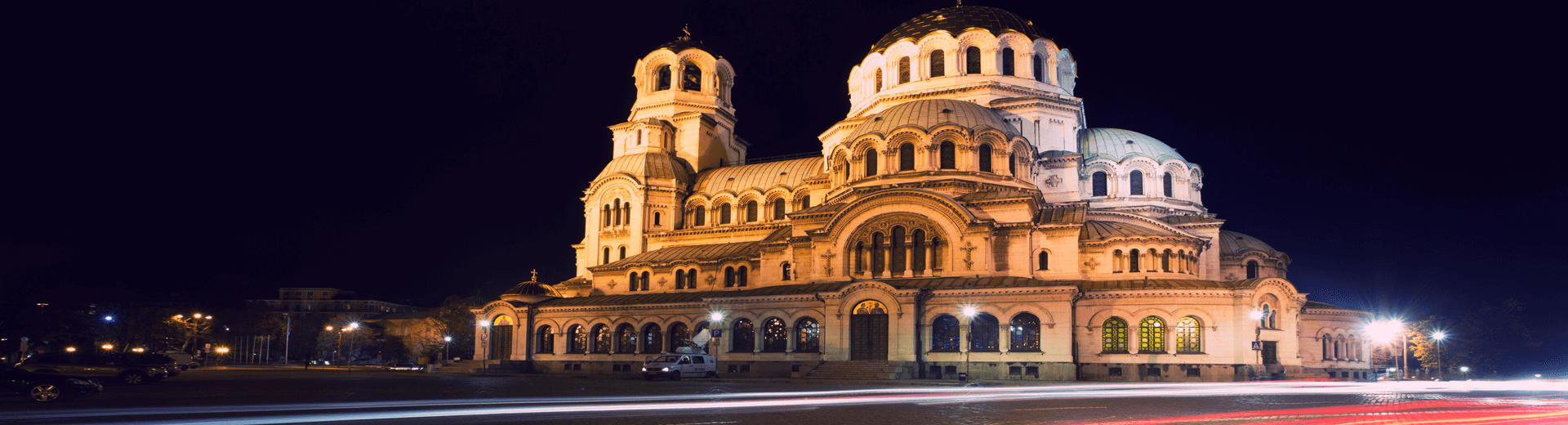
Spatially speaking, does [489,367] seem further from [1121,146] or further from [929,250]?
[1121,146]

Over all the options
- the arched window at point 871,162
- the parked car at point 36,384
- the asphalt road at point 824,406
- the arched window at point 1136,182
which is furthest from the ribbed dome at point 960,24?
the parked car at point 36,384

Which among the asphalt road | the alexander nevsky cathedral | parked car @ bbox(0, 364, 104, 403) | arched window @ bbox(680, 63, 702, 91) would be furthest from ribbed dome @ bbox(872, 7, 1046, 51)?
parked car @ bbox(0, 364, 104, 403)

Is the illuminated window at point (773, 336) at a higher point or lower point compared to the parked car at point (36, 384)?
higher

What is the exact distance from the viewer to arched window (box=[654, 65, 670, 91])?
63.2 m

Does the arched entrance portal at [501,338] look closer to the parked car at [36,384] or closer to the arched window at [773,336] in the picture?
the arched window at [773,336]

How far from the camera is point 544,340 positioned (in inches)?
2104

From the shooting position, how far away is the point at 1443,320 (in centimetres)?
5388

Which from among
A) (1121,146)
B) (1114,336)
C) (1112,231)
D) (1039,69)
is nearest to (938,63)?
(1039,69)

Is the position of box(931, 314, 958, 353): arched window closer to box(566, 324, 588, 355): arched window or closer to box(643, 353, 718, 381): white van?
box(643, 353, 718, 381): white van

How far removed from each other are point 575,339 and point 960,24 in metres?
25.6

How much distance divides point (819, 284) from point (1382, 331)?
29.0 metres

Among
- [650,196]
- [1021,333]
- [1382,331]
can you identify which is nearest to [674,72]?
[650,196]

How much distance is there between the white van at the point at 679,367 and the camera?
1432 inches

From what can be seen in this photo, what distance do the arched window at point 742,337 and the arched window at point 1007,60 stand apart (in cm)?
1935
